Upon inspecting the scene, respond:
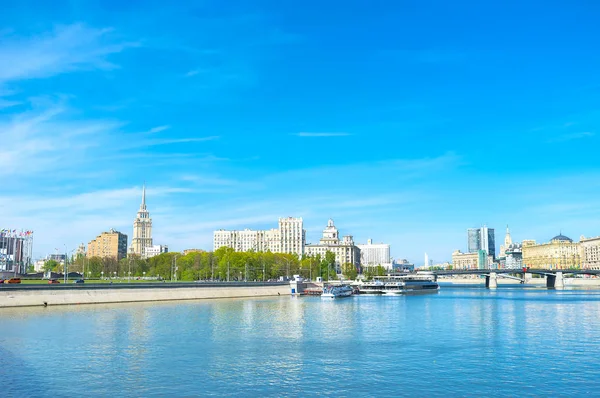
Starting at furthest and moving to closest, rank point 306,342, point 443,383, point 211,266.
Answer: point 211,266 < point 306,342 < point 443,383

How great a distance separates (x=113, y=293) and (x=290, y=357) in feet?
217

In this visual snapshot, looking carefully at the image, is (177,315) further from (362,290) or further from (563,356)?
(362,290)

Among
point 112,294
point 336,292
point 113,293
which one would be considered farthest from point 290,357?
point 336,292

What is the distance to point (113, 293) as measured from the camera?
338 ft

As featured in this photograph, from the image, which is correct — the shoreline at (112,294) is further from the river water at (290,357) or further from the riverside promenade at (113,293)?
the river water at (290,357)

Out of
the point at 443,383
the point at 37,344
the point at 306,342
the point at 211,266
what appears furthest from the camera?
the point at 211,266

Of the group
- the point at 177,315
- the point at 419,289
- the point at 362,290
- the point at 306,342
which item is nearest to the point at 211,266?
the point at 362,290

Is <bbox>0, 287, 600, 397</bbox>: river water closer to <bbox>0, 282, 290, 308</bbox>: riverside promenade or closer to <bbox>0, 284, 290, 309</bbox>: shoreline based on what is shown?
<bbox>0, 284, 290, 309</bbox>: shoreline

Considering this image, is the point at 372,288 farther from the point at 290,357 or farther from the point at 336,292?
the point at 290,357

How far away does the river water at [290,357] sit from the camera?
3494cm

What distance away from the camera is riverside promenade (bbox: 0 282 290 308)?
3501 inches

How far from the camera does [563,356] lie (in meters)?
46.7

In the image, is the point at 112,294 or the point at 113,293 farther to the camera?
the point at 113,293

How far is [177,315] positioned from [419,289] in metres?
124
